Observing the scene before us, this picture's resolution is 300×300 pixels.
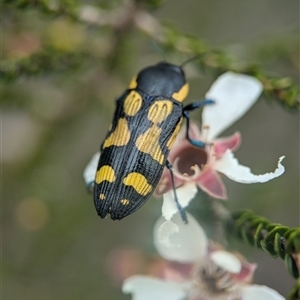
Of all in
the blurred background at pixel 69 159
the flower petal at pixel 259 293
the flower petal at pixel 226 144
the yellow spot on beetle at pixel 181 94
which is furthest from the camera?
the blurred background at pixel 69 159

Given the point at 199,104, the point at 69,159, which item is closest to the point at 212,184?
the point at 199,104

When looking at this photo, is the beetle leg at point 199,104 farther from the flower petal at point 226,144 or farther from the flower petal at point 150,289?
the flower petal at point 150,289

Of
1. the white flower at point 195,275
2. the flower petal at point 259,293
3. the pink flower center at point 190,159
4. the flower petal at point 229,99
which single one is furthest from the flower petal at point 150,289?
the flower petal at point 229,99

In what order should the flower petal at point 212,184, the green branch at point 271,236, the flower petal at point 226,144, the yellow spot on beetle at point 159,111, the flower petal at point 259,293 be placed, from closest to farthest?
the green branch at point 271,236, the flower petal at point 259,293, the flower petal at point 212,184, the flower petal at point 226,144, the yellow spot on beetle at point 159,111

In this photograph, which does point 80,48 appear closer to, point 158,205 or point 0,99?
point 0,99

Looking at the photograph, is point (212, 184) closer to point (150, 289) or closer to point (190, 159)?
point (190, 159)

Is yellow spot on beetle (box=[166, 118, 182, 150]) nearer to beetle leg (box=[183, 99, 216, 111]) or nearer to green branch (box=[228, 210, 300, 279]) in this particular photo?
beetle leg (box=[183, 99, 216, 111])

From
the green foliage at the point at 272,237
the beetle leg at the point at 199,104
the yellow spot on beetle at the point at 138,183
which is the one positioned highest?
the beetle leg at the point at 199,104
